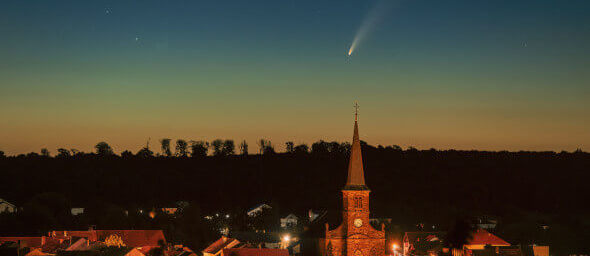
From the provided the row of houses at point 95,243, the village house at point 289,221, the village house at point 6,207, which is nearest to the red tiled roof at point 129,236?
the row of houses at point 95,243

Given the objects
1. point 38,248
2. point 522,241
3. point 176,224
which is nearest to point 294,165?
point 176,224

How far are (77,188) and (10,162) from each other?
30863mm

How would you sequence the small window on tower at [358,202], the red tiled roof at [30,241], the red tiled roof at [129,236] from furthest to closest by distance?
the red tiled roof at [129,236]
the red tiled roof at [30,241]
the small window on tower at [358,202]

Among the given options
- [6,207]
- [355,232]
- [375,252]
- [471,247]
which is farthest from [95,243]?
[6,207]

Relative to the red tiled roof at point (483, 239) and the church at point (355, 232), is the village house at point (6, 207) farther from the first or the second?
the red tiled roof at point (483, 239)

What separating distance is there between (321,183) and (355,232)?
97.5 meters

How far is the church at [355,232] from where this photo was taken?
6819cm

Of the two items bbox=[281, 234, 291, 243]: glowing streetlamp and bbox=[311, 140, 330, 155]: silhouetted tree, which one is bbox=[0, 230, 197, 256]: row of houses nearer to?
bbox=[281, 234, 291, 243]: glowing streetlamp

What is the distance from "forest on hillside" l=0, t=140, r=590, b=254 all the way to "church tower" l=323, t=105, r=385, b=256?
38966mm

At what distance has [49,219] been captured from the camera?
10106 cm

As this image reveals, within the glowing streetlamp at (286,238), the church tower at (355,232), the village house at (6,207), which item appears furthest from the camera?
the village house at (6,207)

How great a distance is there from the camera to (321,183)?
165875mm

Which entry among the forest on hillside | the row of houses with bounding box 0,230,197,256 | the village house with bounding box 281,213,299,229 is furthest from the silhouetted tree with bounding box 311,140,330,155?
the row of houses with bounding box 0,230,197,256

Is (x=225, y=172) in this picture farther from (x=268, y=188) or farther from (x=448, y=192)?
(x=448, y=192)
